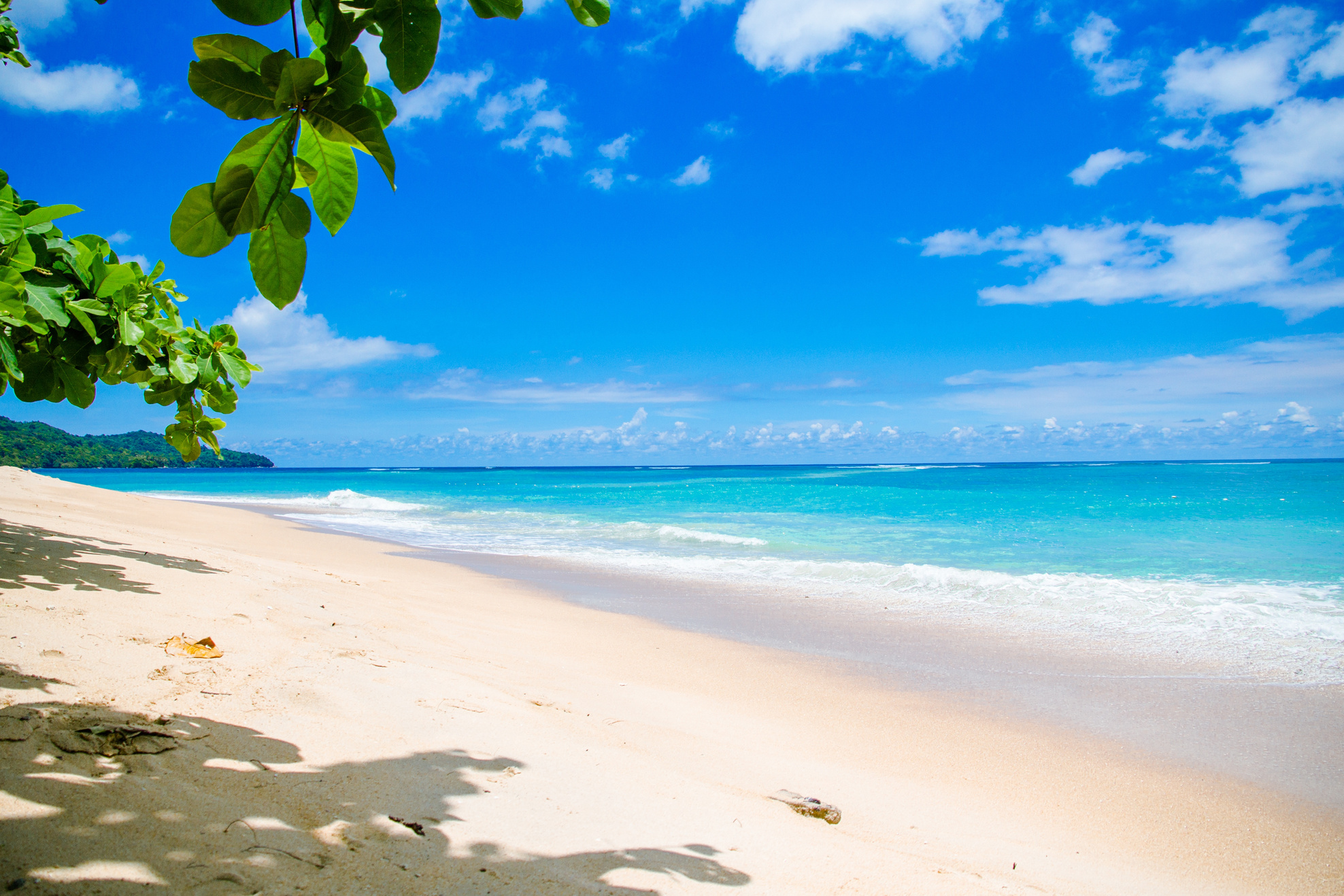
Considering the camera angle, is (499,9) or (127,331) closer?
(499,9)

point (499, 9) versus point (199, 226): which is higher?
point (499, 9)

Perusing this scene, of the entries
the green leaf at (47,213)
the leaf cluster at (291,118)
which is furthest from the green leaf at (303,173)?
the green leaf at (47,213)

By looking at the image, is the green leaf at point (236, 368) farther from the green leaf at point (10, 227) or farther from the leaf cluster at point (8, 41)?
the leaf cluster at point (8, 41)

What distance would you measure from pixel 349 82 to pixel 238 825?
6.21ft

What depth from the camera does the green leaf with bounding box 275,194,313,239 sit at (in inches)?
31.3

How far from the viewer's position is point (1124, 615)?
7504mm

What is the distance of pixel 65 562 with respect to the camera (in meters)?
4.50

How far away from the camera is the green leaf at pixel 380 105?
33.5 inches

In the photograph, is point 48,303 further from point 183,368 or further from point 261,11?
point 261,11

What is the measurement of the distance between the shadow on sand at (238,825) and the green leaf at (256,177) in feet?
4.91

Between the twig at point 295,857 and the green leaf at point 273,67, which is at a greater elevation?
the green leaf at point 273,67

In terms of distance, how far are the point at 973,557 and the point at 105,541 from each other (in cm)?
1265

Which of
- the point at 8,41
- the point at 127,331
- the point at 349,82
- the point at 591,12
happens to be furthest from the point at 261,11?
the point at 8,41

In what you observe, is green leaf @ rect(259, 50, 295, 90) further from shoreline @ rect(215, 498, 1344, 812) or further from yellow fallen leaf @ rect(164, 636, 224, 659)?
shoreline @ rect(215, 498, 1344, 812)
